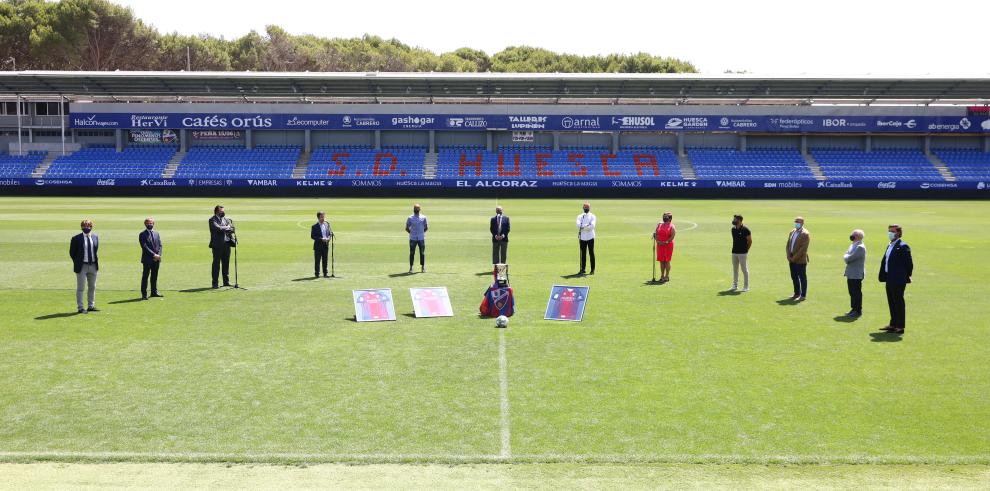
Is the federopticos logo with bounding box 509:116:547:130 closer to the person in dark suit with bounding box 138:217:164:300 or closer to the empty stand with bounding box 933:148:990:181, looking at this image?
the empty stand with bounding box 933:148:990:181

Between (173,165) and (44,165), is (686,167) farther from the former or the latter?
(44,165)

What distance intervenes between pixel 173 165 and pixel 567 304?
6105 centimetres

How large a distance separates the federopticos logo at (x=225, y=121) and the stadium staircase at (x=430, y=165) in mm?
13990

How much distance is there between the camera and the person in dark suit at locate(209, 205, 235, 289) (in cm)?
1891

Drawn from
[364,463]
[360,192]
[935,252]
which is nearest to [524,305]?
[364,463]

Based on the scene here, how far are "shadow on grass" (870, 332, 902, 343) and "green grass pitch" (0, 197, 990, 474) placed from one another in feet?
0.22

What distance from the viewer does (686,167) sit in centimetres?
7119

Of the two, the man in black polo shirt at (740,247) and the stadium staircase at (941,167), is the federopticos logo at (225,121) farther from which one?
the man in black polo shirt at (740,247)

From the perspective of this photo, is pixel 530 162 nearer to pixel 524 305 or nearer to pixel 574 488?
pixel 524 305

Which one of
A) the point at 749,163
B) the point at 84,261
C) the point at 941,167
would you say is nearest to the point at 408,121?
the point at 749,163

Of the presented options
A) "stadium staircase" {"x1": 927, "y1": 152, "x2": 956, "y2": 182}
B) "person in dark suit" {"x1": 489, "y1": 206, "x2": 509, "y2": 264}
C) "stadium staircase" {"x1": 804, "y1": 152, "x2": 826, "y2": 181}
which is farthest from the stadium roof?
"person in dark suit" {"x1": 489, "y1": 206, "x2": 509, "y2": 264}

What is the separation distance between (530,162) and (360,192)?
612 inches

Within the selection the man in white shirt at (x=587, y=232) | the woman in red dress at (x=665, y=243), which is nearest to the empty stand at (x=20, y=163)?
the man in white shirt at (x=587, y=232)

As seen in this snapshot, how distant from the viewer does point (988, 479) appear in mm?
8055
